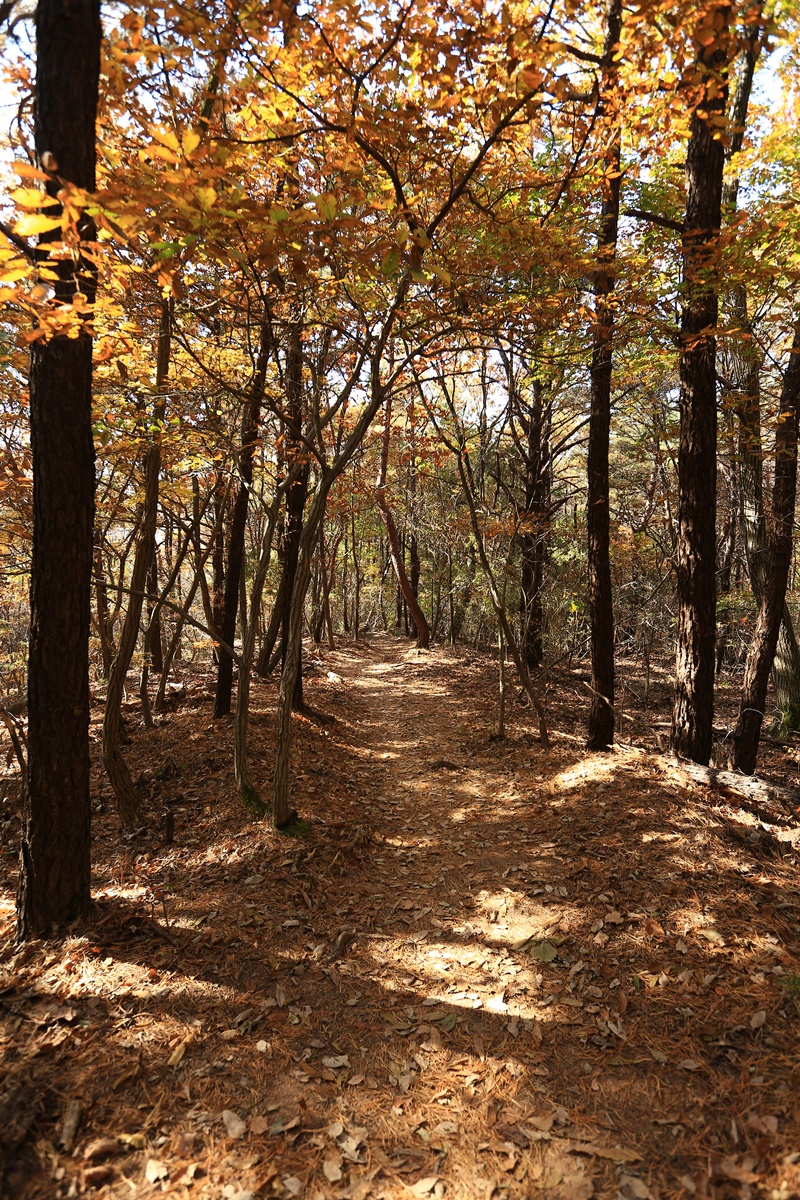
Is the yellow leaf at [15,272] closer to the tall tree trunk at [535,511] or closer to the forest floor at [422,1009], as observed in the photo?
the forest floor at [422,1009]

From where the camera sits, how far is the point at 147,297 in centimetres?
571

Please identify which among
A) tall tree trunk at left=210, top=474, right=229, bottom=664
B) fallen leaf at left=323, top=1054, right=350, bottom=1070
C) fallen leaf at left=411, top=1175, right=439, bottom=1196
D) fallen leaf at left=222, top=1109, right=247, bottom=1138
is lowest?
fallen leaf at left=323, top=1054, right=350, bottom=1070

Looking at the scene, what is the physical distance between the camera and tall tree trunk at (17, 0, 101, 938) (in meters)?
3.33

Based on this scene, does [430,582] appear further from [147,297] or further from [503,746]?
[147,297]

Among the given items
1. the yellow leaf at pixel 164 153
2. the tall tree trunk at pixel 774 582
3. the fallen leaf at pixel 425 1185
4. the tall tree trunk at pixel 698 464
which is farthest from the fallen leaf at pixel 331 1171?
the tall tree trunk at pixel 774 582

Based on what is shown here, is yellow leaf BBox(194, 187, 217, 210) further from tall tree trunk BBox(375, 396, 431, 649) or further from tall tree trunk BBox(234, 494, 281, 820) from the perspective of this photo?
tall tree trunk BBox(375, 396, 431, 649)

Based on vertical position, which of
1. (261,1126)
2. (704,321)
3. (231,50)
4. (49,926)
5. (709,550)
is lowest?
(261,1126)

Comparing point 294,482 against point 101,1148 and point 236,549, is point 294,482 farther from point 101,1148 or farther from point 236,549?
point 101,1148

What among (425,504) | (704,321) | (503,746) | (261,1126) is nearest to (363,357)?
(704,321)

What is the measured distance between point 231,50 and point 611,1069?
6.35 meters

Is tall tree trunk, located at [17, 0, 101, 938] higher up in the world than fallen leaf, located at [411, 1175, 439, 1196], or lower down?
higher up

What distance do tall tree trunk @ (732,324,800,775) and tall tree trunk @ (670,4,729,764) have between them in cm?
239

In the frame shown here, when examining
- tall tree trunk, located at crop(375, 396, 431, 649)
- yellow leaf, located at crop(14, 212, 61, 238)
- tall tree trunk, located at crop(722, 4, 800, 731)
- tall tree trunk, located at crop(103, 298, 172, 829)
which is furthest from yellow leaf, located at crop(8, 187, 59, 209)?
tall tree trunk, located at crop(375, 396, 431, 649)

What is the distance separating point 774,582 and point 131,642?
848cm
